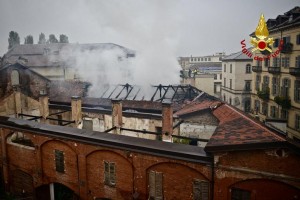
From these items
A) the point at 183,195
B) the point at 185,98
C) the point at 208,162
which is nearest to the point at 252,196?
the point at 208,162

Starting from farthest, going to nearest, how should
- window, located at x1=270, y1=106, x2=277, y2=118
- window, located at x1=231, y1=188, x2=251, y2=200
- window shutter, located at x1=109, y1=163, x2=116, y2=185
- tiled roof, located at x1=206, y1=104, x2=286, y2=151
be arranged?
window, located at x1=270, y1=106, x2=277, y2=118, window shutter, located at x1=109, y1=163, x2=116, y2=185, window, located at x1=231, y1=188, x2=251, y2=200, tiled roof, located at x1=206, y1=104, x2=286, y2=151

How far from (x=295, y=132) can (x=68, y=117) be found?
74.9 ft

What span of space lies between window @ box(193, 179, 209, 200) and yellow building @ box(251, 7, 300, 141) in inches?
697

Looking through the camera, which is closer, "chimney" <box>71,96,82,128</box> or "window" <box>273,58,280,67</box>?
"chimney" <box>71,96,82,128</box>

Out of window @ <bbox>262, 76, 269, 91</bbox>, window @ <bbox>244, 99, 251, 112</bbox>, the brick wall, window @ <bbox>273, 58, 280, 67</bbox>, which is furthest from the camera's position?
window @ <bbox>244, 99, 251, 112</bbox>

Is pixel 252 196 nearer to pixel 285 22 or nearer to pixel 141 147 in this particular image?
pixel 141 147

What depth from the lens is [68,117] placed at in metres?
22.7

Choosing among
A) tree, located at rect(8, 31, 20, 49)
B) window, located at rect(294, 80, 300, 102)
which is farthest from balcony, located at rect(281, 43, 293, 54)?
tree, located at rect(8, 31, 20, 49)

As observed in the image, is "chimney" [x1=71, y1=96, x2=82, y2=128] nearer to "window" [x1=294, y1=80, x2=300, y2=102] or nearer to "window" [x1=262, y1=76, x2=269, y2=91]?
"window" [x1=294, y1=80, x2=300, y2=102]

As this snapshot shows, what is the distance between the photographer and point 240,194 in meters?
9.00

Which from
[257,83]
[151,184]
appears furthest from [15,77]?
[257,83]

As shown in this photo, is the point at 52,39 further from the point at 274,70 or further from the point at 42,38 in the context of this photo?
the point at 274,70

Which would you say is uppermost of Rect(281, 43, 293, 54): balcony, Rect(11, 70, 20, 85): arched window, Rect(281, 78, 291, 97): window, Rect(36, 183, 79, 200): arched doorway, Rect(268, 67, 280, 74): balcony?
Rect(281, 43, 293, 54): balcony

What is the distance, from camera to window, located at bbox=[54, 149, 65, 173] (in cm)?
1323
